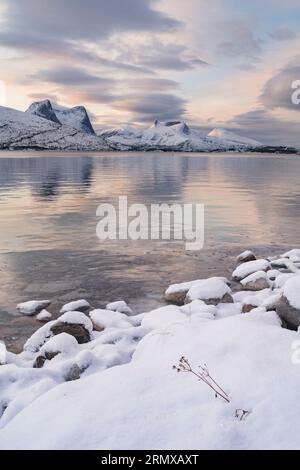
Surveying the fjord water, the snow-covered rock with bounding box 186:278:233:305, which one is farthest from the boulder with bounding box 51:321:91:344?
the snow-covered rock with bounding box 186:278:233:305

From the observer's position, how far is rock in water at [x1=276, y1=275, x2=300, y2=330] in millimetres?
7723

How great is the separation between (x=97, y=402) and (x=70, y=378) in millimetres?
1738

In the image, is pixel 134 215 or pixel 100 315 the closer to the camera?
pixel 100 315

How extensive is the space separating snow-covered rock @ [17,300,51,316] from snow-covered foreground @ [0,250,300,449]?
166 centimetres

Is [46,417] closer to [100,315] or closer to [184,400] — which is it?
[184,400]

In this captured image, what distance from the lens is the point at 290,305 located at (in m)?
7.85

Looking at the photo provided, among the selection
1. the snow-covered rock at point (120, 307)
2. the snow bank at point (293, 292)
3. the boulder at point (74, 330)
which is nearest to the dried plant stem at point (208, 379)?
the snow bank at point (293, 292)

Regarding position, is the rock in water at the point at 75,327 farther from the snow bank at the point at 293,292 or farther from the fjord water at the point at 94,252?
the snow bank at the point at 293,292

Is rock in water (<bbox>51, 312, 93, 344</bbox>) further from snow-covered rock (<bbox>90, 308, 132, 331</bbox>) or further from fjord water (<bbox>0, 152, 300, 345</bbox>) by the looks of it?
fjord water (<bbox>0, 152, 300, 345</bbox>)

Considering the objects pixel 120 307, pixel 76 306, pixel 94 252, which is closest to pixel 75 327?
pixel 76 306

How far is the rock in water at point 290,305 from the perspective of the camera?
772cm

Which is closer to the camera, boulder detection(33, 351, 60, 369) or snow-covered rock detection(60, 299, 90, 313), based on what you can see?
boulder detection(33, 351, 60, 369)

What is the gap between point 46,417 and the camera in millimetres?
5445
